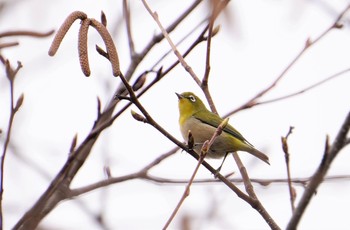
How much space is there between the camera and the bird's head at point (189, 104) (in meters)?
6.09

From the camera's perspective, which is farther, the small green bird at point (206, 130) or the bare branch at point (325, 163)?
the small green bird at point (206, 130)

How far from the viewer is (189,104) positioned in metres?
6.26

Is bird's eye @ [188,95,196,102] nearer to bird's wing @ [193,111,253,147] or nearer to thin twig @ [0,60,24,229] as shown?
bird's wing @ [193,111,253,147]

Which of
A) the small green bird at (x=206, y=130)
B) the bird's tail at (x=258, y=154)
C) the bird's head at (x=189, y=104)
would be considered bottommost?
the bird's tail at (x=258, y=154)

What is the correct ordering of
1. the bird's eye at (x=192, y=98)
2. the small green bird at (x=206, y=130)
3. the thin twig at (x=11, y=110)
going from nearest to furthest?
1. the thin twig at (x=11, y=110)
2. the small green bird at (x=206, y=130)
3. the bird's eye at (x=192, y=98)

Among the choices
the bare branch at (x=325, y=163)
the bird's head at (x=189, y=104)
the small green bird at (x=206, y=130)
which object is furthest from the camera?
the bird's head at (x=189, y=104)

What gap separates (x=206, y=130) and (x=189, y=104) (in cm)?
91

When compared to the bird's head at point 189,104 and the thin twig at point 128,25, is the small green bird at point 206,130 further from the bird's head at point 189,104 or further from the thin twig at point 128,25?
the thin twig at point 128,25

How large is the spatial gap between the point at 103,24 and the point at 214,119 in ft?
10.6

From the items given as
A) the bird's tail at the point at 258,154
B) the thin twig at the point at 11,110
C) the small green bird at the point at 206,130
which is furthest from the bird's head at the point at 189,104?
the thin twig at the point at 11,110

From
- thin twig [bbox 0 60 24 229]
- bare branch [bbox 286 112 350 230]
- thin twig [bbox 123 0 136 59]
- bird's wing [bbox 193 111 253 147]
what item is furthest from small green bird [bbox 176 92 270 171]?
bare branch [bbox 286 112 350 230]

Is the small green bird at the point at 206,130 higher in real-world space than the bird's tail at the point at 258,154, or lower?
higher

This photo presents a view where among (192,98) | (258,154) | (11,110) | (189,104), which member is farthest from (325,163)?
(192,98)

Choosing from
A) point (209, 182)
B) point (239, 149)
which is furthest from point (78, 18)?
point (239, 149)
